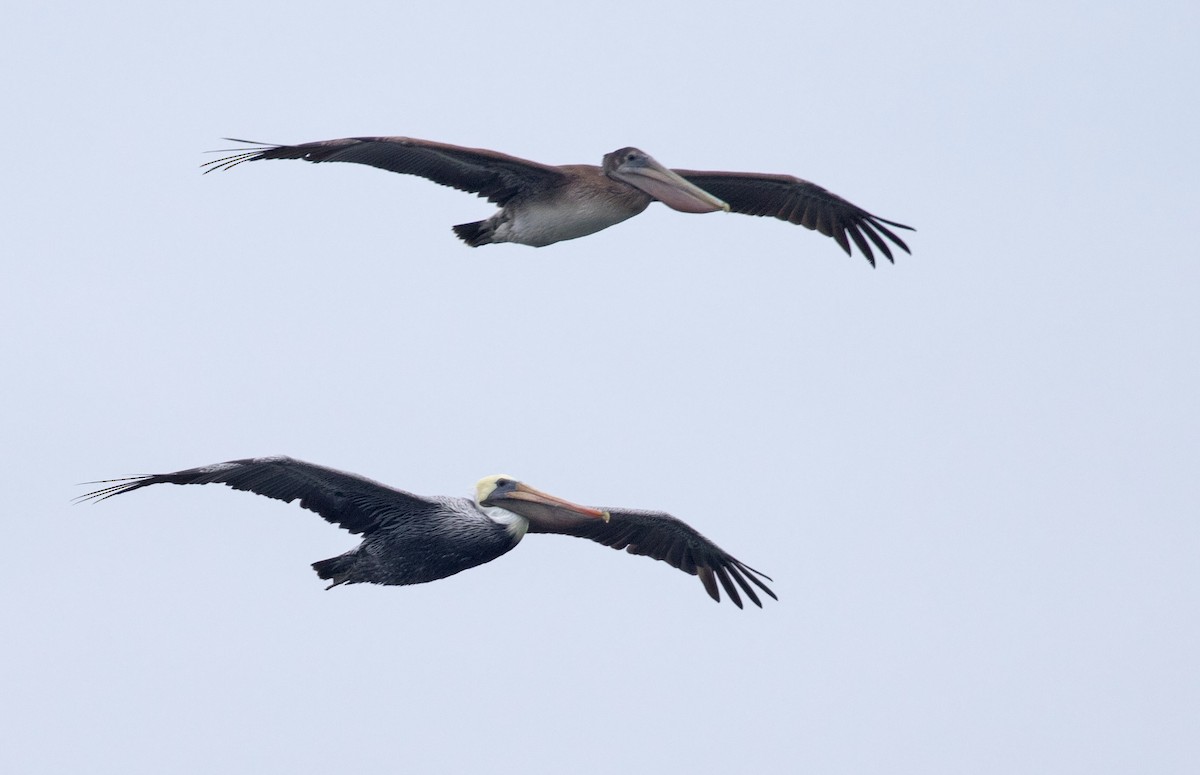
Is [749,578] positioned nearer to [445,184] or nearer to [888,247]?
[888,247]

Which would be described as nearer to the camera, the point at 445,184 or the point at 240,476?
the point at 240,476

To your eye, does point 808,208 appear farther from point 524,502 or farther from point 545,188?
point 524,502

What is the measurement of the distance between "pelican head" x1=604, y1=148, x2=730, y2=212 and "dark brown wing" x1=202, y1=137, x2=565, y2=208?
45 cm

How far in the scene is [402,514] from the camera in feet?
45.2

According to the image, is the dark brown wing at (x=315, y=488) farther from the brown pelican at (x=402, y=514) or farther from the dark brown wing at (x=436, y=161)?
the dark brown wing at (x=436, y=161)

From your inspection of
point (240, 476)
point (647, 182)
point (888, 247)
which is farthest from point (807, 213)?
point (240, 476)

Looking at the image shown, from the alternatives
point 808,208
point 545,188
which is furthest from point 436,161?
point 808,208

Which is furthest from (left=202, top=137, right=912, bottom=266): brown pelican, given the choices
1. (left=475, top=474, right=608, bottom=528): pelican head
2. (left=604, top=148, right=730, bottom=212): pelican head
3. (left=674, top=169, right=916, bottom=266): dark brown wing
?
(left=475, top=474, right=608, bottom=528): pelican head

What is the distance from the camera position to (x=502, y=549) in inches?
562

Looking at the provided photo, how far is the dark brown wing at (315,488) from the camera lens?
41.0 ft

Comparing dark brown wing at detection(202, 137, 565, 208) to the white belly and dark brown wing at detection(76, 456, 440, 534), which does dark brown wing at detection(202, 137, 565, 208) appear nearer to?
the white belly

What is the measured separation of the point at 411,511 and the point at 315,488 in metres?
0.77

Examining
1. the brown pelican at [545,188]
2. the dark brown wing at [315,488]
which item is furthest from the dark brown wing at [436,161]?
the dark brown wing at [315,488]

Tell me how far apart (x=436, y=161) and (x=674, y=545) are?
3.78 metres
